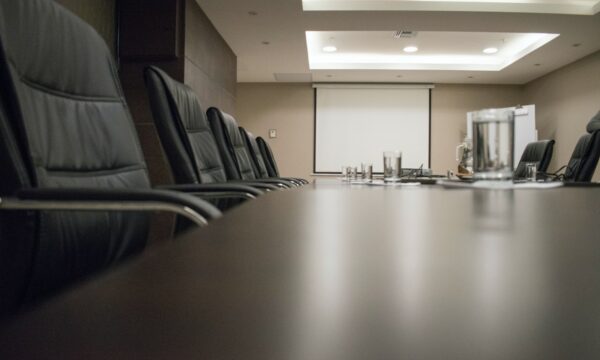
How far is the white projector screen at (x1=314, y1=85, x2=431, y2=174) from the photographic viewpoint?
27.0ft

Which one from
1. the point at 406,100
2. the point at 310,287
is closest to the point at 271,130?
the point at 406,100

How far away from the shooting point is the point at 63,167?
999 millimetres

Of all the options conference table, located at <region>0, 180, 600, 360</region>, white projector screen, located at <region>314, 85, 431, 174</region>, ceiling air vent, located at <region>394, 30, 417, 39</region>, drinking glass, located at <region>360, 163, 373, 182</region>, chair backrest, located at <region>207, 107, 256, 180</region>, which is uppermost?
ceiling air vent, located at <region>394, 30, 417, 39</region>

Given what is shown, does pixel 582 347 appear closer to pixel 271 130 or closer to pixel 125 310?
pixel 125 310

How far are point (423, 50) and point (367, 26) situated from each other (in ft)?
6.17

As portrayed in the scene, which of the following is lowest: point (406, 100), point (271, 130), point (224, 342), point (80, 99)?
point (224, 342)

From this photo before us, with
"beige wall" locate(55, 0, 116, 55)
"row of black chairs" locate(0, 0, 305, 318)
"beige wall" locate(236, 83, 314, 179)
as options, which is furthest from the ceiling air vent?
"row of black chairs" locate(0, 0, 305, 318)

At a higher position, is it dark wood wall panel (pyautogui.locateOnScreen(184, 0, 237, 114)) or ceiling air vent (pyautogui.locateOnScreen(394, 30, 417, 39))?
ceiling air vent (pyautogui.locateOnScreen(394, 30, 417, 39))

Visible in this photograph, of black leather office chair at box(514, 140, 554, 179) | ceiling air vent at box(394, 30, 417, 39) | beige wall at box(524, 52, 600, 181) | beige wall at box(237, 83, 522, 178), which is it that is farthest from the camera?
beige wall at box(237, 83, 522, 178)

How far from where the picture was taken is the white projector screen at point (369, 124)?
823 cm

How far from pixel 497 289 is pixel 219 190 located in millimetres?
1195

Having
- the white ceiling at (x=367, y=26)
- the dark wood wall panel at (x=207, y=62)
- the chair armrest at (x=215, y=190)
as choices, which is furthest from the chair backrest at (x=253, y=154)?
the chair armrest at (x=215, y=190)

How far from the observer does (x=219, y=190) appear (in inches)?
53.3

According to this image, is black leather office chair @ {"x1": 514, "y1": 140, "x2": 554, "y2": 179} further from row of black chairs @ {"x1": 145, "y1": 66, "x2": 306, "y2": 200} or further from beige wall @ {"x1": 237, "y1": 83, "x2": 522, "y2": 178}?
beige wall @ {"x1": 237, "y1": 83, "x2": 522, "y2": 178}
